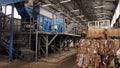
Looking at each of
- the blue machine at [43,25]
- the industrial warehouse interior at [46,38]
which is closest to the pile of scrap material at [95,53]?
the industrial warehouse interior at [46,38]

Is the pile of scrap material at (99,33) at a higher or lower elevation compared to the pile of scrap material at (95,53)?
higher

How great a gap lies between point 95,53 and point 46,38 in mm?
8217

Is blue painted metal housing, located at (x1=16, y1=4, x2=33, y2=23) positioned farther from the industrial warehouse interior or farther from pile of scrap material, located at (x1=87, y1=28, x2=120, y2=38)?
pile of scrap material, located at (x1=87, y1=28, x2=120, y2=38)

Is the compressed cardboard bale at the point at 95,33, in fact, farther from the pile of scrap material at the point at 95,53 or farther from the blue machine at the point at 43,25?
the blue machine at the point at 43,25

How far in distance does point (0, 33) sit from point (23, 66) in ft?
13.5

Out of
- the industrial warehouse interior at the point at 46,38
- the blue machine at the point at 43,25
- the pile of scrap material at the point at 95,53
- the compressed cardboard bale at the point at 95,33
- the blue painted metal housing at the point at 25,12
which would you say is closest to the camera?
the pile of scrap material at the point at 95,53

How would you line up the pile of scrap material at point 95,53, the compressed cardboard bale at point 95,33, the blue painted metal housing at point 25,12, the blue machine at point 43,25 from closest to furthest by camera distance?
1. the pile of scrap material at point 95,53
2. the compressed cardboard bale at point 95,33
3. the blue painted metal housing at point 25,12
4. the blue machine at point 43,25

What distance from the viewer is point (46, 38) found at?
50.2ft

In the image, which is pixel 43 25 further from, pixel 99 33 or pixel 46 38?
pixel 99 33

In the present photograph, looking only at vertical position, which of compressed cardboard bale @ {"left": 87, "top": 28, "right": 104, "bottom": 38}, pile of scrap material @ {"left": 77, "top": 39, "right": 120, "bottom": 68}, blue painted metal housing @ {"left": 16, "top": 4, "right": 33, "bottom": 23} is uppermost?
blue painted metal housing @ {"left": 16, "top": 4, "right": 33, "bottom": 23}

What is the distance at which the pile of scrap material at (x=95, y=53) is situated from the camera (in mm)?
7562

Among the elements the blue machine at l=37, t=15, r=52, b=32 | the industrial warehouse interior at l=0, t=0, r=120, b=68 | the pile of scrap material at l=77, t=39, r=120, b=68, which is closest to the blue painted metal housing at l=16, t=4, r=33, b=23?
the industrial warehouse interior at l=0, t=0, r=120, b=68

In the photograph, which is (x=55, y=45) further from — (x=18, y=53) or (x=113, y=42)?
(x=113, y=42)

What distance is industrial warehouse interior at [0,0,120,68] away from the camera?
309 inches
